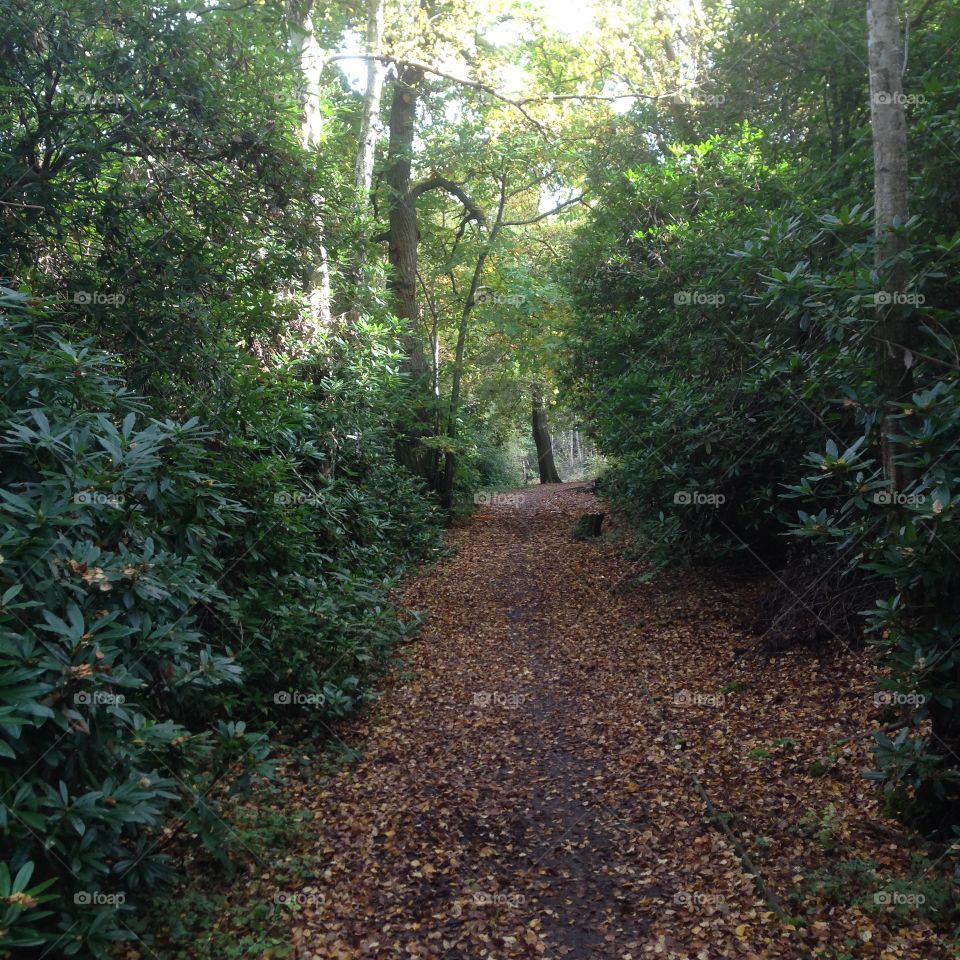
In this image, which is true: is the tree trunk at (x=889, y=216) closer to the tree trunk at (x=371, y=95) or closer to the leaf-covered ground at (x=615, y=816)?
the leaf-covered ground at (x=615, y=816)

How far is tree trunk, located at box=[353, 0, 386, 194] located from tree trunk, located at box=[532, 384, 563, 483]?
1385cm

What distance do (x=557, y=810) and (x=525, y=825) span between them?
301mm

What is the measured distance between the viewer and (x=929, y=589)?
12.9 feet

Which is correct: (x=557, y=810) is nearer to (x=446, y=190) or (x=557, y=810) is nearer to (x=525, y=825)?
(x=525, y=825)

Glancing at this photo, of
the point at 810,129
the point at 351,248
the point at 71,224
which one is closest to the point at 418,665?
the point at 351,248

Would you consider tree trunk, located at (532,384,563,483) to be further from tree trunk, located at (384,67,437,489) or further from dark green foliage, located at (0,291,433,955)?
dark green foliage, located at (0,291,433,955)

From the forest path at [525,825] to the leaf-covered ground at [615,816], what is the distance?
0.02 meters

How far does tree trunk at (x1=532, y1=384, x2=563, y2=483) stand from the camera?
87.6 ft

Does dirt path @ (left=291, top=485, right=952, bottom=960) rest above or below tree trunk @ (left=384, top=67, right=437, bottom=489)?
below

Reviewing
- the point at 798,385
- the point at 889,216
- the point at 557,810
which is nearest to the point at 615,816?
the point at 557,810

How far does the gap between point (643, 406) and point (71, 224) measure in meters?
6.87

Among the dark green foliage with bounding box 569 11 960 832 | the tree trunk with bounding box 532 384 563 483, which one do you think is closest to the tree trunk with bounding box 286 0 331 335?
the dark green foliage with bounding box 569 11 960 832

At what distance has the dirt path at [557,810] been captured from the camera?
403cm

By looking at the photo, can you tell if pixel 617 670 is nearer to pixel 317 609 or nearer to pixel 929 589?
pixel 317 609
